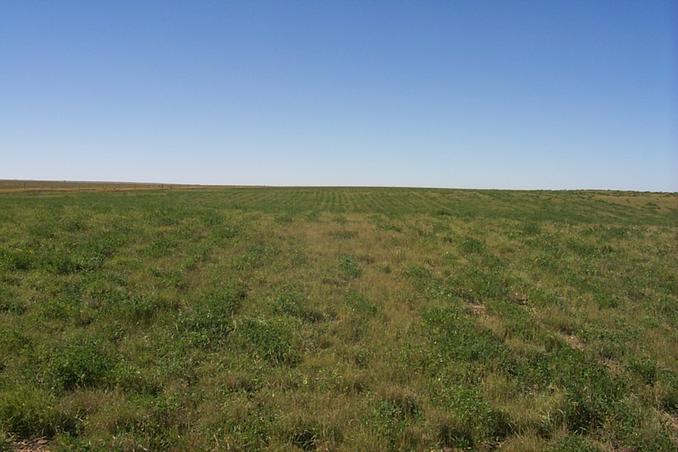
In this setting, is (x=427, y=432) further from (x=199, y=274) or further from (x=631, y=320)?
(x=199, y=274)

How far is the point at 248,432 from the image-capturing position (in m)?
4.50

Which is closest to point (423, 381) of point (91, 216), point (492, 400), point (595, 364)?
point (492, 400)

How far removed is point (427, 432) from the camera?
4699 millimetres

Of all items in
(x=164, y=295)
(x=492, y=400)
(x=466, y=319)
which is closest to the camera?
(x=492, y=400)

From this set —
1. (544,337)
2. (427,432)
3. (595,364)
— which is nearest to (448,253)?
(544,337)

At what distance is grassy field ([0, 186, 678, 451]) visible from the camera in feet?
15.3

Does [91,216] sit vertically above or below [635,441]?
above

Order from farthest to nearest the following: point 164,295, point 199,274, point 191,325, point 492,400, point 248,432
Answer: point 199,274
point 164,295
point 191,325
point 492,400
point 248,432

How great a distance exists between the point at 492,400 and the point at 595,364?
218cm

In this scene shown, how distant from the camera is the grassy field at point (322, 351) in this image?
15.3 ft

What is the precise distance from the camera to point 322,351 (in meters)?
6.70

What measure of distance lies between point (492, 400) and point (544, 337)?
284cm

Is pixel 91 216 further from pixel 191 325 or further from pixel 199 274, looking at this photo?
pixel 191 325

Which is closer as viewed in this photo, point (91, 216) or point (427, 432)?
point (427, 432)
